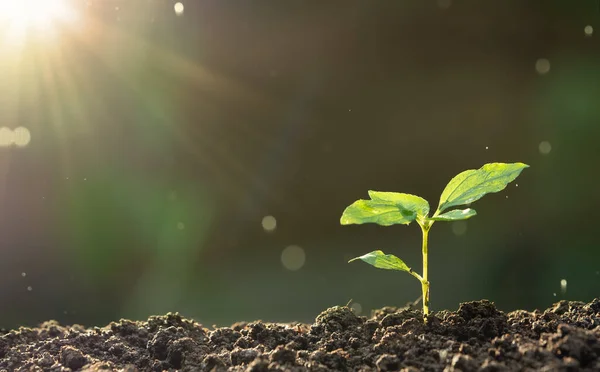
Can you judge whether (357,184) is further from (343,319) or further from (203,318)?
(343,319)

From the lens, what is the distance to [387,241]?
8.86 feet

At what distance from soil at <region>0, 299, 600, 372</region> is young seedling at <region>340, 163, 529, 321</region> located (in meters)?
0.13

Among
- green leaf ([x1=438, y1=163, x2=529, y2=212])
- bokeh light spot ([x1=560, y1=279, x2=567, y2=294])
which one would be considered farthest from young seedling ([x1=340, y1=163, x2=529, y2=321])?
bokeh light spot ([x1=560, y1=279, x2=567, y2=294])

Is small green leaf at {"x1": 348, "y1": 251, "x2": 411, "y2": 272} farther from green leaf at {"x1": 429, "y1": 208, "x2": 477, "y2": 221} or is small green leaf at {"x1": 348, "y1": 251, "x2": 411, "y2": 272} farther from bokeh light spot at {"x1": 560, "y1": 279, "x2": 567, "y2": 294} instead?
bokeh light spot at {"x1": 560, "y1": 279, "x2": 567, "y2": 294}

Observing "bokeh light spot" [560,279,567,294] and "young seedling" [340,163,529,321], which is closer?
"young seedling" [340,163,529,321]

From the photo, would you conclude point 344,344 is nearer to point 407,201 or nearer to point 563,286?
point 407,201

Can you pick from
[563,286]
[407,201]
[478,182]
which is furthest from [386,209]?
[563,286]

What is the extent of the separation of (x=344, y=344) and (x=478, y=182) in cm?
43

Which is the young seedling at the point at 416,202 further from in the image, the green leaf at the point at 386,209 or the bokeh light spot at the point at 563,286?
the bokeh light spot at the point at 563,286

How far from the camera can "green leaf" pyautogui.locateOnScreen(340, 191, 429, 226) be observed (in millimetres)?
1133

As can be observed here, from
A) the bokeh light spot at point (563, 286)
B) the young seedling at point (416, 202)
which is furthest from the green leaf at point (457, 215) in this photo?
the bokeh light spot at point (563, 286)

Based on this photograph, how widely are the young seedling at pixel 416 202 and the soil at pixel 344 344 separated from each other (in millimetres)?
126

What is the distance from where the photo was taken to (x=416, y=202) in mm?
1165

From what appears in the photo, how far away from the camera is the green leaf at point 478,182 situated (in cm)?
115
